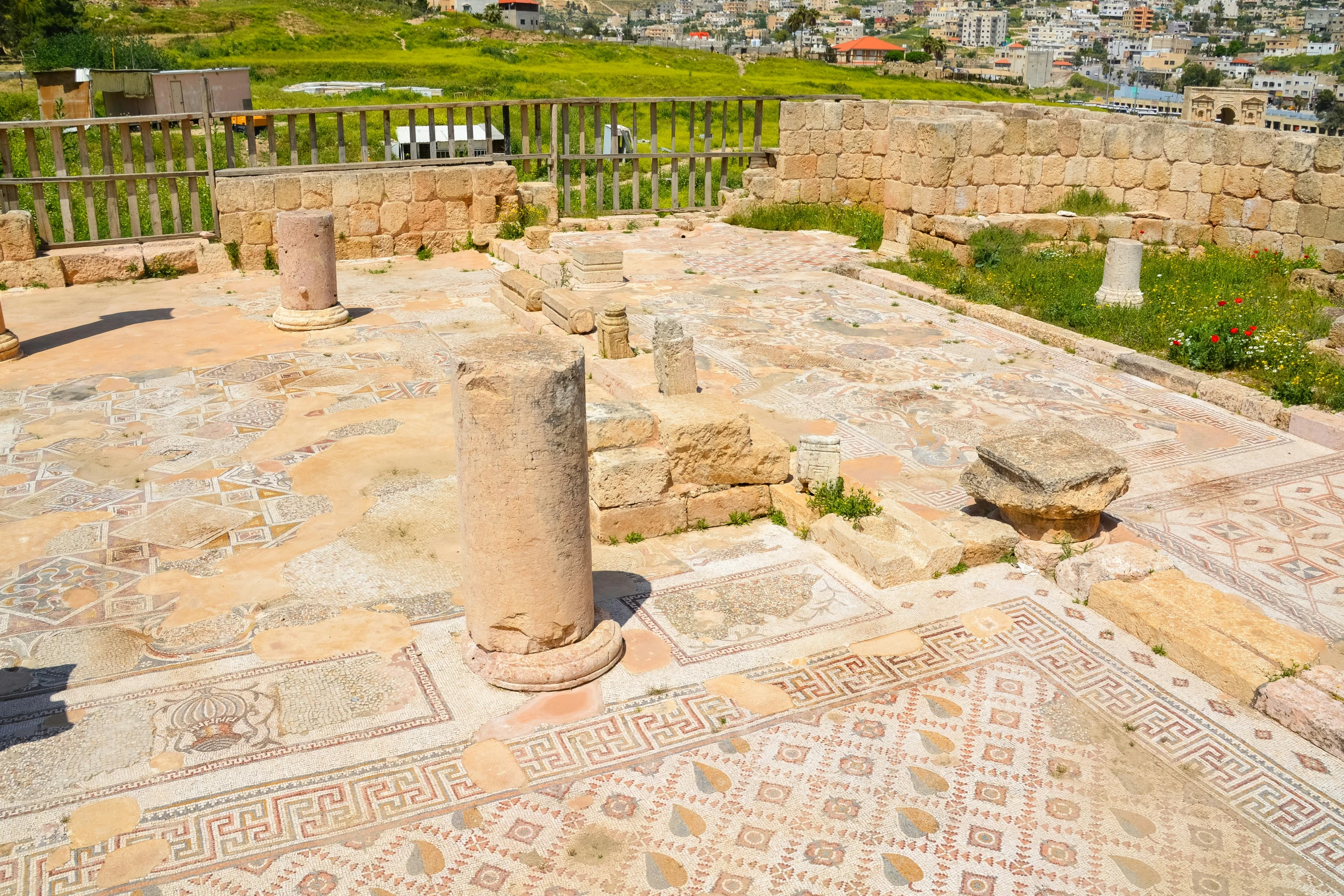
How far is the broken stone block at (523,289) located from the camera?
11.1 meters

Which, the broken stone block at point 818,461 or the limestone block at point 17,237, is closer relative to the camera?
the broken stone block at point 818,461

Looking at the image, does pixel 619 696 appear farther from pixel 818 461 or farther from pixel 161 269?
pixel 161 269

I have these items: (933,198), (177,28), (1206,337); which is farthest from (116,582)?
(177,28)

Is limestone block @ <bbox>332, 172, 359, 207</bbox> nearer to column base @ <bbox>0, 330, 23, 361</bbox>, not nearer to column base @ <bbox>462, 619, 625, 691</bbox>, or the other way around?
column base @ <bbox>0, 330, 23, 361</bbox>

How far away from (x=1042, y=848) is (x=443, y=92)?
35.7 metres

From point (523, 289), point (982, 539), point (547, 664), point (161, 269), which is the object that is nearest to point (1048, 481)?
point (982, 539)

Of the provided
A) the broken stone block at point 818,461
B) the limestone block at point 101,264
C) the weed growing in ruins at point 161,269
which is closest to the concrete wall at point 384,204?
the weed growing in ruins at point 161,269

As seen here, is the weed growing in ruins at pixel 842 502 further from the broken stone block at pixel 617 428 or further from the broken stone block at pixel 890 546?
the broken stone block at pixel 617 428

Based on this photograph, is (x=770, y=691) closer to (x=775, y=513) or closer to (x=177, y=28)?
(x=775, y=513)

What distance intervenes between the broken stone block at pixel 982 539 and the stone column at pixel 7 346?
8257 millimetres

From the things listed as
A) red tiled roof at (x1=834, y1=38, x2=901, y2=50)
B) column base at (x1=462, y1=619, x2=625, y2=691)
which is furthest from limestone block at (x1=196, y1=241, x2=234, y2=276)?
red tiled roof at (x1=834, y1=38, x2=901, y2=50)

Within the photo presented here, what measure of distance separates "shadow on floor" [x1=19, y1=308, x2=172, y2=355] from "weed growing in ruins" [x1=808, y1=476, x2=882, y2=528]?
766cm

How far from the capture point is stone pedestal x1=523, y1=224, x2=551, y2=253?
45.5ft

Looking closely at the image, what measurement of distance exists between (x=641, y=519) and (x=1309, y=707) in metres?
3.54
